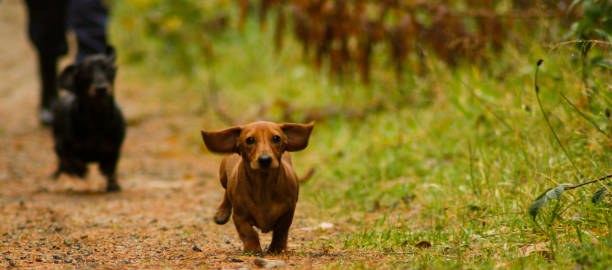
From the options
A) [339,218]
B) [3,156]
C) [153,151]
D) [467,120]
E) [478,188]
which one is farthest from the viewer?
[153,151]

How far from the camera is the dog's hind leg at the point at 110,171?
16.7 feet

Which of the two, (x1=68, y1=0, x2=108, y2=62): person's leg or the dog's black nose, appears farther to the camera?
(x1=68, y1=0, x2=108, y2=62): person's leg

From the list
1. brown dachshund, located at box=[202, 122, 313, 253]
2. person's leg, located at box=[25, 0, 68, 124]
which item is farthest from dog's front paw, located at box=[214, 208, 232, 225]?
person's leg, located at box=[25, 0, 68, 124]

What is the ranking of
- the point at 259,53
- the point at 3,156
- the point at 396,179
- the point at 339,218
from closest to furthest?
the point at 339,218 → the point at 396,179 → the point at 3,156 → the point at 259,53

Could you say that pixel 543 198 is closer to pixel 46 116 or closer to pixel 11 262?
pixel 11 262

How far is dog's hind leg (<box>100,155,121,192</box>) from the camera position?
16.7 feet

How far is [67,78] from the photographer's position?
Answer: 484 cm

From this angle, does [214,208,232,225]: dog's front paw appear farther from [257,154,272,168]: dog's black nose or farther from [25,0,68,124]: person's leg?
[25,0,68,124]: person's leg

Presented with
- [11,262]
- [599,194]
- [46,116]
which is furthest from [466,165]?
[46,116]

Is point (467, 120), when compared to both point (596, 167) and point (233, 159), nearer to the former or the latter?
point (596, 167)

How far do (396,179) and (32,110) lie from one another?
7.20 meters

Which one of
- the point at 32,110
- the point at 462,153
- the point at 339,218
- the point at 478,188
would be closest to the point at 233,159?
the point at 339,218

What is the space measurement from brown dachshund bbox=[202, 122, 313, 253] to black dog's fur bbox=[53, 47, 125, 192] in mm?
2128

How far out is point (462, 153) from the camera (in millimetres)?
4629
